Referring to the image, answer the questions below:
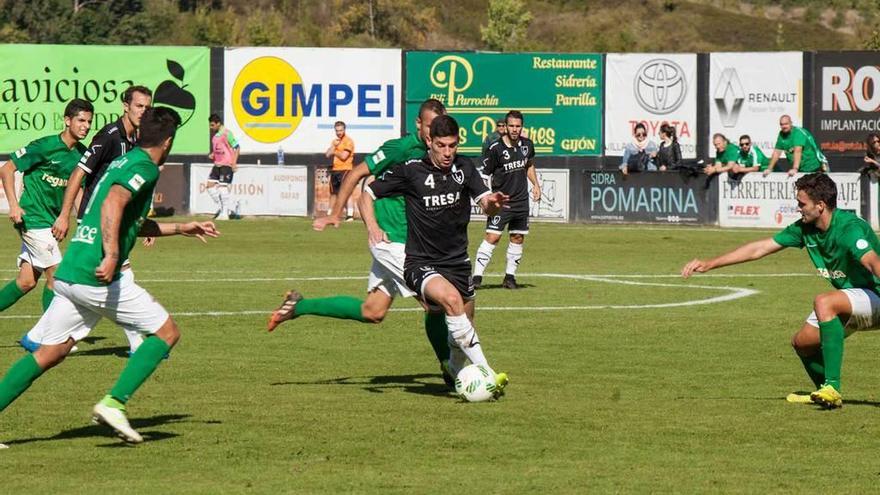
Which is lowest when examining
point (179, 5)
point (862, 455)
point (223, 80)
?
point (862, 455)

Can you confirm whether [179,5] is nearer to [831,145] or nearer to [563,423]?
[831,145]

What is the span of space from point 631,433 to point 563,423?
1.92 ft

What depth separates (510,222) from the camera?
22.3m

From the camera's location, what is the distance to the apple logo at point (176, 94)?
147ft

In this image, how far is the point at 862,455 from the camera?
391 inches

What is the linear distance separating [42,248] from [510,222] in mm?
8487

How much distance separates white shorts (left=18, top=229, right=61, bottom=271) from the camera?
15273mm

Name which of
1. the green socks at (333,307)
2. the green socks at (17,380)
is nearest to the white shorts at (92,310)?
the green socks at (17,380)

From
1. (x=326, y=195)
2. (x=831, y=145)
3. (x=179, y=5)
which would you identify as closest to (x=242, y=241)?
(x=326, y=195)

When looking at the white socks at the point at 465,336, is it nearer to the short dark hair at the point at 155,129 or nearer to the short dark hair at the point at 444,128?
the short dark hair at the point at 444,128

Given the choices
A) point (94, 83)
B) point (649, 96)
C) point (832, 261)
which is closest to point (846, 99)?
point (649, 96)

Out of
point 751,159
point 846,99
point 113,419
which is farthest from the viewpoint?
point 846,99

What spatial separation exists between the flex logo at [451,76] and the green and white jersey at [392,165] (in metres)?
32.3

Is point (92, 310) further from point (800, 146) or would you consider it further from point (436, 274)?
point (800, 146)
